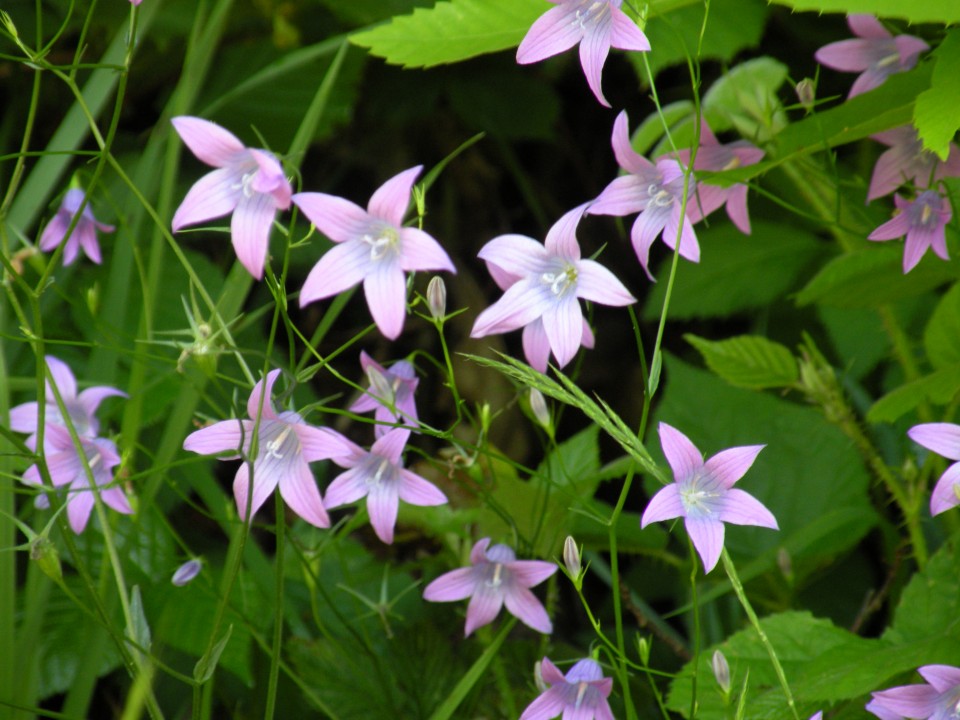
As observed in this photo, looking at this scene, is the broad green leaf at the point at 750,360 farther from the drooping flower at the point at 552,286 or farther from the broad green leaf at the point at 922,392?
the drooping flower at the point at 552,286

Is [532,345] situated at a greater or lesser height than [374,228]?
lesser

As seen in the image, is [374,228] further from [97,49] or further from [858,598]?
[97,49]

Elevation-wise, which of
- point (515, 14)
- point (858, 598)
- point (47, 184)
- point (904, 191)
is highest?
point (515, 14)

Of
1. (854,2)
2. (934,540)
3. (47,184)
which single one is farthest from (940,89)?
(47,184)

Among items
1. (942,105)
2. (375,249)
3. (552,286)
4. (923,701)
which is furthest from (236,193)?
(923,701)

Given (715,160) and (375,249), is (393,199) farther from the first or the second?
(715,160)
